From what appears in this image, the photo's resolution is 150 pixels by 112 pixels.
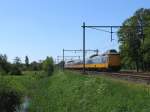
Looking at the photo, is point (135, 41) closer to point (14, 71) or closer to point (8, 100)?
point (14, 71)

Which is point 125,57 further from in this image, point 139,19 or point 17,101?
point 17,101

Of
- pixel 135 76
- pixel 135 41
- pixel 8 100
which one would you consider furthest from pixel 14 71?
pixel 8 100

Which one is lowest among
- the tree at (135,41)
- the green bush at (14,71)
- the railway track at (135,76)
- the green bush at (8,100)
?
the green bush at (8,100)

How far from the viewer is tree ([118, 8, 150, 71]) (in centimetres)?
9444

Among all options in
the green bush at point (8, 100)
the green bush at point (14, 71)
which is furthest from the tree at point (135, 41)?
the green bush at point (8, 100)

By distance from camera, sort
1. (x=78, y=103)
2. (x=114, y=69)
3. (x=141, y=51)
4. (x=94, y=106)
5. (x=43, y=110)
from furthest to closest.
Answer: (x=141, y=51)
(x=114, y=69)
(x=43, y=110)
(x=78, y=103)
(x=94, y=106)

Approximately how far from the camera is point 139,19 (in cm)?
10144

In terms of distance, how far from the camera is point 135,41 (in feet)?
322

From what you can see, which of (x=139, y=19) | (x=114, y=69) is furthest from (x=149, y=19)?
(x=114, y=69)

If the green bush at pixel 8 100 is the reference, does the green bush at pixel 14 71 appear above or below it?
above

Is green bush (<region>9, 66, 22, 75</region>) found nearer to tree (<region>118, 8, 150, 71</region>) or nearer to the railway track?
tree (<region>118, 8, 150, 71</region>)

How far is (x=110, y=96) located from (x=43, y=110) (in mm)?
10158

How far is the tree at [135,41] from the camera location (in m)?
94.4

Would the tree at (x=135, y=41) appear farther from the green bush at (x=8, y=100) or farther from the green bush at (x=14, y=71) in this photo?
the green bush at (x=8, y=100)
